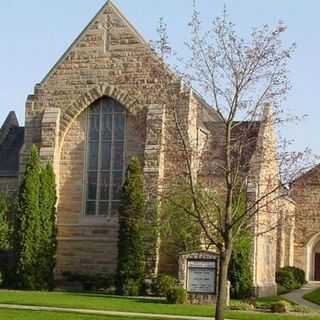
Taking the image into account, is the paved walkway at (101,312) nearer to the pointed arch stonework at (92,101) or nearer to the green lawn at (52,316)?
the green lawn at (52,316)

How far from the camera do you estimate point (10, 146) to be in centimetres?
4362

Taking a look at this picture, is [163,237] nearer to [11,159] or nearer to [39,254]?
[39,254]

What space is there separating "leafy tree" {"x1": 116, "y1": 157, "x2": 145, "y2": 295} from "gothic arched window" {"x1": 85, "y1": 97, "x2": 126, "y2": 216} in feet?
9.56

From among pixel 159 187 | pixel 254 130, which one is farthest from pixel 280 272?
pixel 254 130

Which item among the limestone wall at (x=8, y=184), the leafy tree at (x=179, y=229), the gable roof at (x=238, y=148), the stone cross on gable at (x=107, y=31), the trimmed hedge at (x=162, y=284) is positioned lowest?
the trimmed hedge at (x=162, y=284)

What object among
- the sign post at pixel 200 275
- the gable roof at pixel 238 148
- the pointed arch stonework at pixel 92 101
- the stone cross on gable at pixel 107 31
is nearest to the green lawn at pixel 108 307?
the sign post at pixel 200 275

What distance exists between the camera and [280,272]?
49875 millimetres

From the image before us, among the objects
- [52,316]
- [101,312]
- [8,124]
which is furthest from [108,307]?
[8,124]

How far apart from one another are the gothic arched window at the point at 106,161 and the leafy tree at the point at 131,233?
2915 mm

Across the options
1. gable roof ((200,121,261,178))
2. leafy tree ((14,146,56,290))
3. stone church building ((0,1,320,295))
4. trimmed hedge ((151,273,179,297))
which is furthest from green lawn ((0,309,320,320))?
stone church building ((0,1,320,295))

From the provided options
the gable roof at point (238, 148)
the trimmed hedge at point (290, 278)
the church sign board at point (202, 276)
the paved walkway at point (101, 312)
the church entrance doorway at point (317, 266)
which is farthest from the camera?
the church entrance doorway at point (317, 266)

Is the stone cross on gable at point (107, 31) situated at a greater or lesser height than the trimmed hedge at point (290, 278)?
greater

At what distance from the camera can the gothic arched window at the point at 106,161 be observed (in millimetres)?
37750

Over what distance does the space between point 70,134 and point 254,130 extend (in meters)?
18.5
